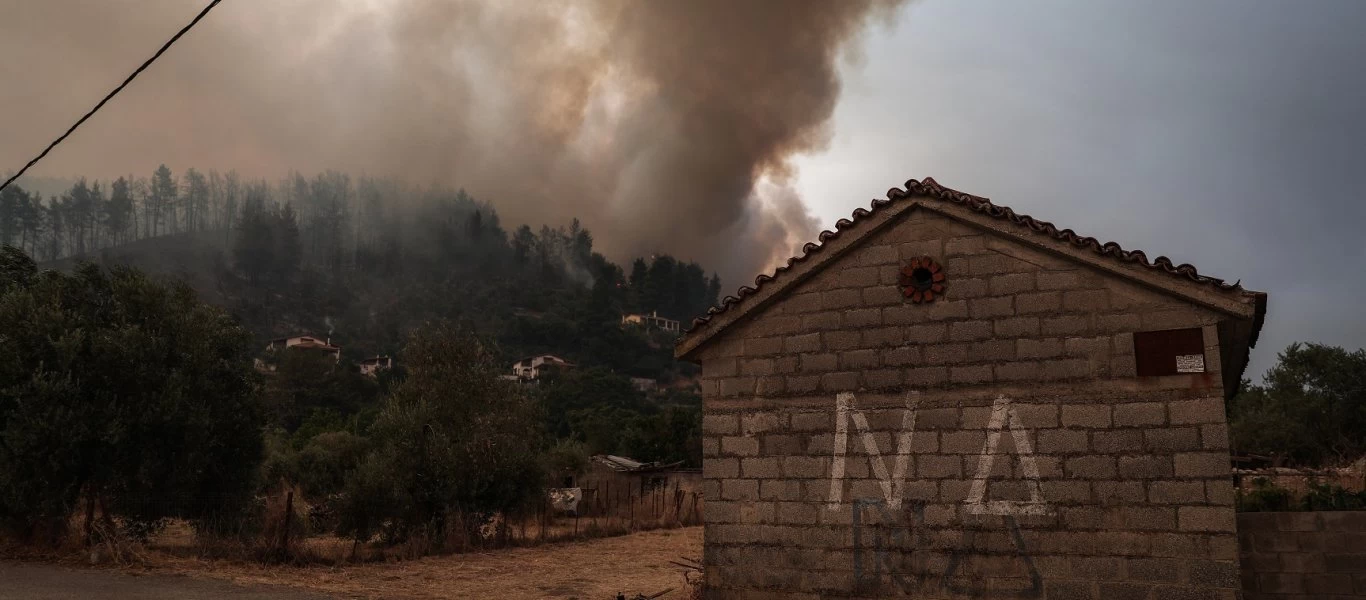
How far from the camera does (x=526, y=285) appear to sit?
573 feet

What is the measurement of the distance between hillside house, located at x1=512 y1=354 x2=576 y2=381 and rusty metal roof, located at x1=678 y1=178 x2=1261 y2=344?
11762 cm

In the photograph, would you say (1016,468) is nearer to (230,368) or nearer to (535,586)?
(535,586)

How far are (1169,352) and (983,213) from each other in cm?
263

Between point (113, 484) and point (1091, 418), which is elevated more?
point (1091, 418)

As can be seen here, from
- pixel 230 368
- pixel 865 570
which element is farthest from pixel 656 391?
pixel 865 570

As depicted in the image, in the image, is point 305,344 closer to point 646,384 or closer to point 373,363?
point 373,363

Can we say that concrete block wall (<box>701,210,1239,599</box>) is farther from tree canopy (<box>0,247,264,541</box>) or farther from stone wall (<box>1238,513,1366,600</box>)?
tree canopy (<box>0,247,264,541</box>)

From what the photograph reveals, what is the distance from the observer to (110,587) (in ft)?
46.8

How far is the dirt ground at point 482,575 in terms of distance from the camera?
620 inches

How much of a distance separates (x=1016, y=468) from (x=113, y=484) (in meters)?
17.4

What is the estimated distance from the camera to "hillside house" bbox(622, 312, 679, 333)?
535 ft

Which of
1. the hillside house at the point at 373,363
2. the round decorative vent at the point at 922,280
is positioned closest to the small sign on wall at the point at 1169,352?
the round decorative vent at the point at 922,280

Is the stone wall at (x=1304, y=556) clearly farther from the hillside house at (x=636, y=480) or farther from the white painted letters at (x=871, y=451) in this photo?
the hillside house at (x=636, y=480)

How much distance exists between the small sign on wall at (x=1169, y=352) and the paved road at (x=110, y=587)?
12.8 metres
